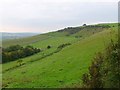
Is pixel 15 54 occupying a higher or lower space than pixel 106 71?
lower

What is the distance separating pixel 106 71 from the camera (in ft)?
78.5

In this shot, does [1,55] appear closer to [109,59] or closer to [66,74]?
[66,74]

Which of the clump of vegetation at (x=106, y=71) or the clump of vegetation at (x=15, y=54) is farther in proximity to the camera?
the clump of vegetation at (x=15, y=54)

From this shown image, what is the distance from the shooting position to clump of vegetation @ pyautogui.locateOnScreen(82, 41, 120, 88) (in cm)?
2294

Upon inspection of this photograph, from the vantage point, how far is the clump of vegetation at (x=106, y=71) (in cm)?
2294

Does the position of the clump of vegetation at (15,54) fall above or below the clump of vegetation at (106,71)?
below

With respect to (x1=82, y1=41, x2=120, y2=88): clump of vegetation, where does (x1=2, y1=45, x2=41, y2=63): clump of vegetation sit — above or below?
below

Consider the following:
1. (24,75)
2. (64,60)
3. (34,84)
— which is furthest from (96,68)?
(64,60)

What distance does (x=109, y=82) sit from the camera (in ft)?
76.5

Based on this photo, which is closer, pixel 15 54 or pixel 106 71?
pixel 106 71

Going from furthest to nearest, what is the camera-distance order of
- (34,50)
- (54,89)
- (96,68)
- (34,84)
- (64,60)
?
(34,50), (64,60), (34,84), (54,89), (96,68)

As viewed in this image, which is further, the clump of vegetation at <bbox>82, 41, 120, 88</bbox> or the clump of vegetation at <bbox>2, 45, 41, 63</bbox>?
the clump of vegetation at <bbox>2, 45, 41, 63</bbox>

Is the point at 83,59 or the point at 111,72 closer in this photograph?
the point at 111,72

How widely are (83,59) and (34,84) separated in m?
12.3
